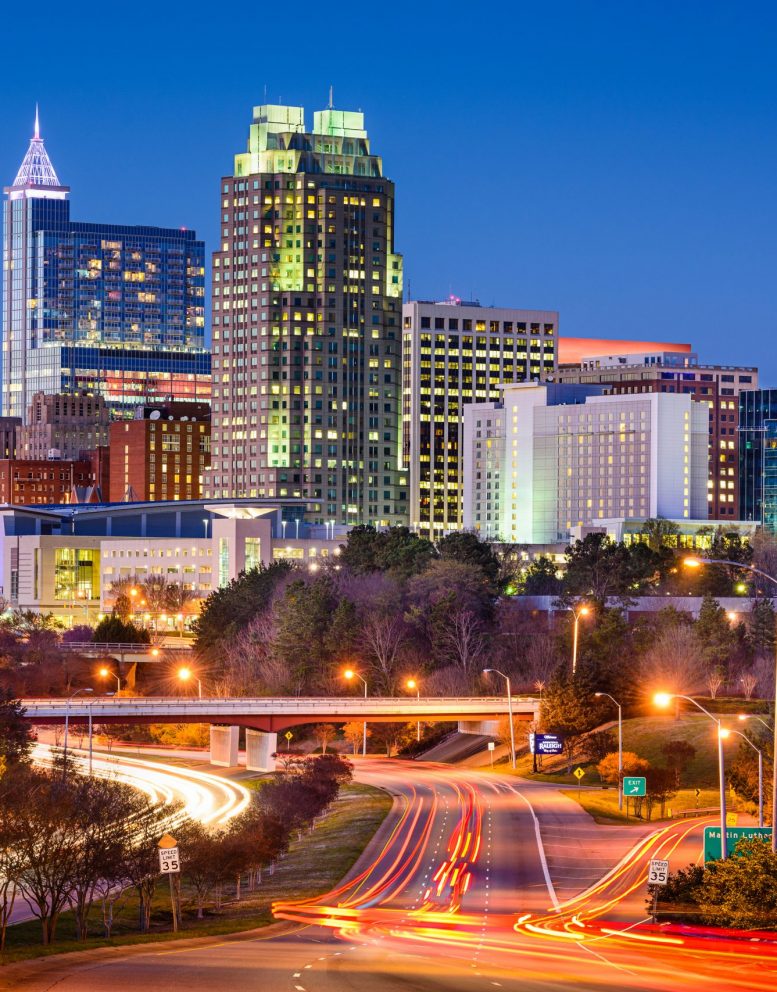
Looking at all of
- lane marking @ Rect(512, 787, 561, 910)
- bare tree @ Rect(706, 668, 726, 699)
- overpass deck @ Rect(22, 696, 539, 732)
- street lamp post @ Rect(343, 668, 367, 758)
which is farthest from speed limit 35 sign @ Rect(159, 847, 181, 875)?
bare tree @ Rect(706, 668, 726, 699)

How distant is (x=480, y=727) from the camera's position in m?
152

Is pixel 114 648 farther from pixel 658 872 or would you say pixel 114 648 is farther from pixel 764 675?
pixel 658 872

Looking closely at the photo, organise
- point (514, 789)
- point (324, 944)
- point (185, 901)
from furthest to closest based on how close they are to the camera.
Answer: point (514, 789) → point (185, 901) → point (324, 944)

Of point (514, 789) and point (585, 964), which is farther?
point (514, 789)

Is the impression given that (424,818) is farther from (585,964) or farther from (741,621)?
(741,621)

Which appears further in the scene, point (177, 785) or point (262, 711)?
point (262, 711)

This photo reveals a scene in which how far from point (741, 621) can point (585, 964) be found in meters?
124

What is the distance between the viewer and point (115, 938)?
63.0 metres

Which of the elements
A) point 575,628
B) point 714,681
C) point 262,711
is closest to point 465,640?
point 714,681

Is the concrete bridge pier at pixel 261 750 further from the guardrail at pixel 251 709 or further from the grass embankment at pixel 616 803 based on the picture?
the grass embankment at pixel 616 803

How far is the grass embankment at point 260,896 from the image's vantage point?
64.6 metres

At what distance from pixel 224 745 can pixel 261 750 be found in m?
7.95

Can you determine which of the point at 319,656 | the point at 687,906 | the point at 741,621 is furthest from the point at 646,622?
the point at 687,906

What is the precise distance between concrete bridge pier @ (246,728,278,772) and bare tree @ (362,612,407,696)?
28188 mm
